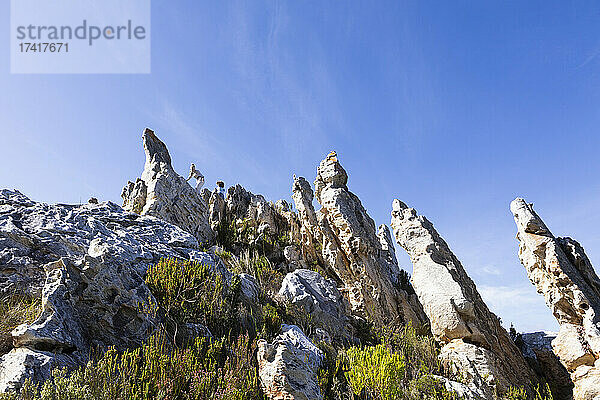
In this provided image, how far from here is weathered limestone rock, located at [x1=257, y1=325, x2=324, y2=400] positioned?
16.1 ft

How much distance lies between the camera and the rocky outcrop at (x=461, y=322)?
22.8 ft

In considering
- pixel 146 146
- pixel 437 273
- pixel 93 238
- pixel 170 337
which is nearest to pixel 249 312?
pixel 170 337

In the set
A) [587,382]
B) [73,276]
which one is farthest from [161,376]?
[587,382]

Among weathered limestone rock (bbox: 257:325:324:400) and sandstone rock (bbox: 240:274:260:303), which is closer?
weathered limestone rock (bbox: 257:325:324:400)

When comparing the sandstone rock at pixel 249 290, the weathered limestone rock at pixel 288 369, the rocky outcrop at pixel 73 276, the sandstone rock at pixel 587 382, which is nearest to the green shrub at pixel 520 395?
the sandstone rock at pixel 587 382

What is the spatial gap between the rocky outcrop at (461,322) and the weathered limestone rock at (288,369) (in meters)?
3.17

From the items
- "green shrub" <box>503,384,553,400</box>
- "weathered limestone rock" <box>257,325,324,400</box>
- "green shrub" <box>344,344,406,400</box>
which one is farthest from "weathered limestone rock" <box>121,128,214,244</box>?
"green shrub" <box>503,384,553,400</box>

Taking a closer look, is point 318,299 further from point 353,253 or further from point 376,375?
point 376,375

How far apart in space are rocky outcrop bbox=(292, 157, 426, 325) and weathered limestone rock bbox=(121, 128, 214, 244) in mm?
4495

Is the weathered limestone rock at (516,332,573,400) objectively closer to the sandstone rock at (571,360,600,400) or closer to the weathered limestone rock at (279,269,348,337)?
the sandstone rock at (571,360,600,400)

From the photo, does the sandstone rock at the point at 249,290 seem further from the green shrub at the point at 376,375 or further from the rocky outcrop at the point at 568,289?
the rocky outcrop at the point at 568,289

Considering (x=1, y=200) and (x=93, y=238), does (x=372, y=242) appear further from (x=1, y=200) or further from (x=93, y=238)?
(x=1, y=200)

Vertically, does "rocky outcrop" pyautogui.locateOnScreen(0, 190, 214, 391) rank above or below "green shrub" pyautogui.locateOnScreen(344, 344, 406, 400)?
above

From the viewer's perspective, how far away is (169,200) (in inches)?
511
